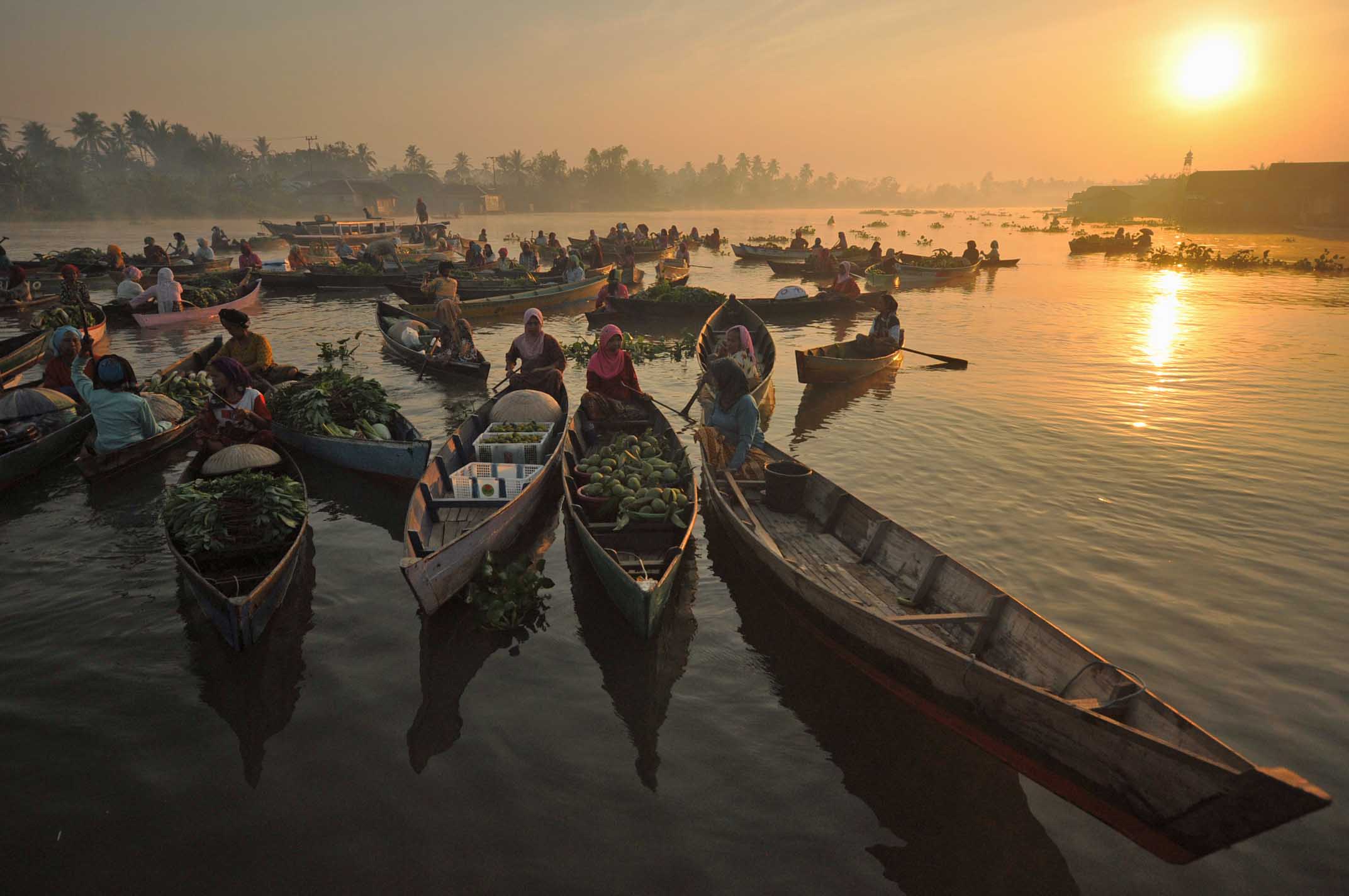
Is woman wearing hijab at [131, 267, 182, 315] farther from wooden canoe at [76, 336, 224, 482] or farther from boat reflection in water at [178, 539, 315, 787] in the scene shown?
boat reflection in water at [178, 539, 315, 787]

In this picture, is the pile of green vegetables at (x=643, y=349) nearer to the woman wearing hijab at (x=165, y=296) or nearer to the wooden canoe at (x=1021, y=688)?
the wooden canoe at (x=1021, y=688)

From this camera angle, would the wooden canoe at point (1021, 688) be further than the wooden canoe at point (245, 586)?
No

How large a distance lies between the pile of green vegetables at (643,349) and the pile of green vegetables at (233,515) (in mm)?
12386

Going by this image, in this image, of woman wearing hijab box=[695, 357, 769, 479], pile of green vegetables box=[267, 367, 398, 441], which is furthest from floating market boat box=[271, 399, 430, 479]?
woman wearing hijab box=[695, 357, 769, 479]

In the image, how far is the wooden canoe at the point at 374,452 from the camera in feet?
33.2

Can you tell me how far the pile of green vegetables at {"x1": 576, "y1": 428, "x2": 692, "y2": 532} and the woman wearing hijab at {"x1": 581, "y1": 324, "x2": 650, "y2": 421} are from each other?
1328 millimetres

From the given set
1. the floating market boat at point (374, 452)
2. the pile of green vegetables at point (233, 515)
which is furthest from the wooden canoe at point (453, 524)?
the pile of green vegetables at point (233, 515)

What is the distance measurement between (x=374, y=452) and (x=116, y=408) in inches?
149

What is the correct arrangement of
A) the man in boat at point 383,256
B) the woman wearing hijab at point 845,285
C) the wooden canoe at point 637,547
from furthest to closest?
the man in boat at point 383,256 → the woman wearing hijab at point 845,285 → the wooden canoe at point 637,547

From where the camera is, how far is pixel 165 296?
72.5 feet

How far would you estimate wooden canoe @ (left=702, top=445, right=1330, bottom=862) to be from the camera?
3779mm

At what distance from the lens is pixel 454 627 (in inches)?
290

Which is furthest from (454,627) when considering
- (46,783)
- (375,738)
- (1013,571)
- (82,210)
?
(82,210)

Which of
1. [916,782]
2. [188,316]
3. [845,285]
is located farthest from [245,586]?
[845,285]
